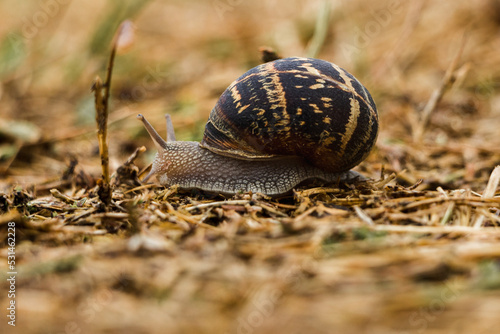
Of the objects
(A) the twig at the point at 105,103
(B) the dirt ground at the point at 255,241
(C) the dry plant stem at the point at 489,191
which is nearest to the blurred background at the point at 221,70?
(B) the dirt ground at the point at 255,241

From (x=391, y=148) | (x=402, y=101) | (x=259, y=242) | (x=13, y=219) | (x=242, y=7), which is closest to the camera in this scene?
(x=259, y=242)

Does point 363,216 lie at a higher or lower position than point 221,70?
lower

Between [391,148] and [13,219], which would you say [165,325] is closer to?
[13,219]

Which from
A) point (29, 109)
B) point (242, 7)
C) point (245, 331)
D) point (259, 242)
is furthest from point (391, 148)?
point (242, 7)

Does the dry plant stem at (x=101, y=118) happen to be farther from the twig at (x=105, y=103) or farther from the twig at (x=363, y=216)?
the twig at (x=363, y=216)

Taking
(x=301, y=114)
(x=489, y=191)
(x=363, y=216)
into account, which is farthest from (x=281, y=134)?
(x=489, y=191)

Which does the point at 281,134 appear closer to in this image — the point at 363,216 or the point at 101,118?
the point at 363,216
